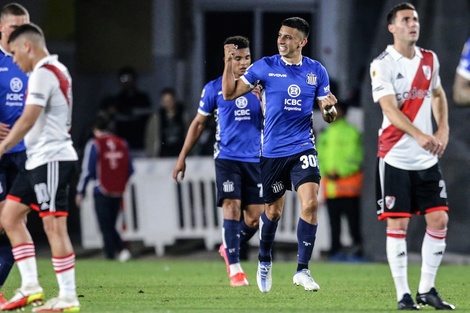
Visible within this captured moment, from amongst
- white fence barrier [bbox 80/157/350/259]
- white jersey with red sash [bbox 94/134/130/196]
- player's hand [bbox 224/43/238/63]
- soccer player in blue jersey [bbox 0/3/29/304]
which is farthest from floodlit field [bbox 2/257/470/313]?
white fence barrier [bbox 80/157/350/259]

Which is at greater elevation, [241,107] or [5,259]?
[241,107]

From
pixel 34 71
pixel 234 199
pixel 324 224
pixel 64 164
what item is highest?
pixel 34 71

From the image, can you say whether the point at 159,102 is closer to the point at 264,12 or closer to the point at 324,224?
the point at 264,12

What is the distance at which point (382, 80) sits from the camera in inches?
426

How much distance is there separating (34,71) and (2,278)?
98.7 inches

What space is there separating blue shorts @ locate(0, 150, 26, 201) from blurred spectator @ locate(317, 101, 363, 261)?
9466 mm

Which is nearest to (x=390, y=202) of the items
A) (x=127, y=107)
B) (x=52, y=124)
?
(x=52, y=124)

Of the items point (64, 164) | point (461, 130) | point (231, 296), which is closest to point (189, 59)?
point (461, 130)

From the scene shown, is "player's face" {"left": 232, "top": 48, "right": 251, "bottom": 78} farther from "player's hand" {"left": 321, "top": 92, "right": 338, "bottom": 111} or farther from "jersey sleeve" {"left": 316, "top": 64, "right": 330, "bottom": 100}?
"player's hand" {"left": 321, "top": 92, "right": 338, "bottom": 111}

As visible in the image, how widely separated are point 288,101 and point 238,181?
1915 millimetres

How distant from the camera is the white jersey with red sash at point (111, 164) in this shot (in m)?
21.5

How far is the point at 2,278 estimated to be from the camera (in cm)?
1211

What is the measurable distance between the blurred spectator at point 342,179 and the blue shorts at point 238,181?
6071mm

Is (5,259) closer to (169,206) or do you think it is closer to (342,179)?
(342,179)
